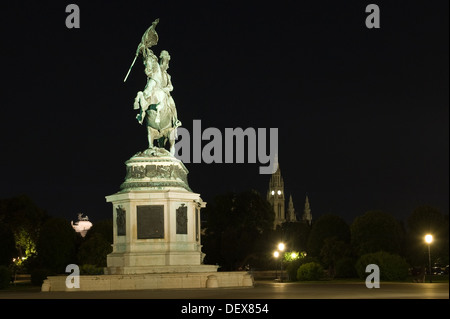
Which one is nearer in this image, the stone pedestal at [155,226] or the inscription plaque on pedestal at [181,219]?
A: the stone pedestal at [155,226]

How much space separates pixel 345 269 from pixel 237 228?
1579 inches

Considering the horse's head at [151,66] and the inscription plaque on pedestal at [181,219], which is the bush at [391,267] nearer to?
the inscription plaque on pedestal at [181,219]

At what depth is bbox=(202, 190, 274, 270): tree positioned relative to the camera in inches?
4215

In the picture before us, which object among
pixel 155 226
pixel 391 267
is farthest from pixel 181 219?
pixel 391 267

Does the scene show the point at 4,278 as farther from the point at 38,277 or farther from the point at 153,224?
the point at 153,224

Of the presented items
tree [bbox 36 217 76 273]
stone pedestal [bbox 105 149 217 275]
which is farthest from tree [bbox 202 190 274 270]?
stone pedestal [bbox 105 149 217 275]

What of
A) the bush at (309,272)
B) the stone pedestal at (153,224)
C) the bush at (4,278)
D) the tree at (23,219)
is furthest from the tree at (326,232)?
the stone pedestal at (153,224)

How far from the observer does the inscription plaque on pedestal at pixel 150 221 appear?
50.2m

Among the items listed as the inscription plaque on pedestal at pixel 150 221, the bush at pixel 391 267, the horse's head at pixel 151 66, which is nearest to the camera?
the inscription plaque on pedestal at pixel 150 221

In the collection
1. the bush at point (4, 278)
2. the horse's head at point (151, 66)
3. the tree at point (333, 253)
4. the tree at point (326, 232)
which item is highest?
the horse's head at point (151, 66)

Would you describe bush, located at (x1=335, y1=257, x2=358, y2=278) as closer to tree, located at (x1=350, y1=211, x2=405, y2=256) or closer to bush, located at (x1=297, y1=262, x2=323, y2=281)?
tree, located at (x1=350, y1=211, x2=405, y2=256)

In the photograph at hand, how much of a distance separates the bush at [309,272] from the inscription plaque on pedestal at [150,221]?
18.5 meters
